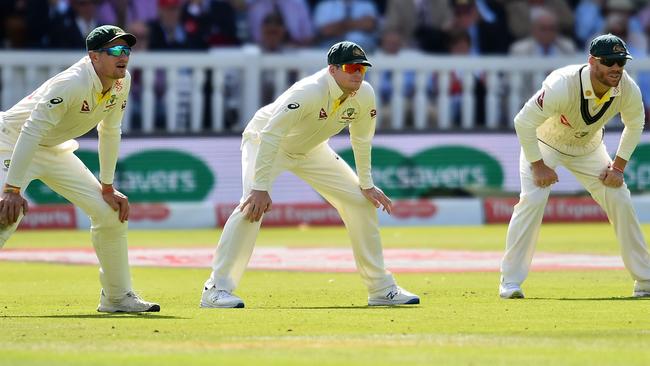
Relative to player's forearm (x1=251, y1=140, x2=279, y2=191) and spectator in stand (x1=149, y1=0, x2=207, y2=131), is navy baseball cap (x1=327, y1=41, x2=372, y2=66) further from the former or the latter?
spectator in stand (x1=149, y1=0, x2=207, y2=131)

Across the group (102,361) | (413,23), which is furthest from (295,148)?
(413,23)

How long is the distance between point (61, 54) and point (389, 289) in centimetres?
1015

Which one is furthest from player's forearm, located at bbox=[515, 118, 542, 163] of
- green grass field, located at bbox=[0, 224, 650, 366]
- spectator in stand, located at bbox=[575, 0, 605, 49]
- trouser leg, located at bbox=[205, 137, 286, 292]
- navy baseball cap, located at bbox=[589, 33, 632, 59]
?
spectator in stand, located at bbox=[575, 0, 605, 49]

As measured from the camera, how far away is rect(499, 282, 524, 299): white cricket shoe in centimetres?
1005

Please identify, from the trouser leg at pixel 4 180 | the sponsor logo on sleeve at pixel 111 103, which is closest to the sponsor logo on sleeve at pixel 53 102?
the sponsor logo on sleeve at pixel 111 103

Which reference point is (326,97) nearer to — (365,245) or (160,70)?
(365,245)

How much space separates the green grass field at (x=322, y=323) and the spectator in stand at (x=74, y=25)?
6.42m

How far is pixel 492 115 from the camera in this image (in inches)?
803

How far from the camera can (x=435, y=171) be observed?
764 inches

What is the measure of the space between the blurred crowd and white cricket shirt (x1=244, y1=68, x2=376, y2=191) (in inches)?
386

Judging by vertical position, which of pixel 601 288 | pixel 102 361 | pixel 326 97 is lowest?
pixel 601 288

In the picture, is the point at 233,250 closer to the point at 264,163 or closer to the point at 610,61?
the point at 264,163

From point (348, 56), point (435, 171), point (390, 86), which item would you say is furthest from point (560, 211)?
point (348, 56)

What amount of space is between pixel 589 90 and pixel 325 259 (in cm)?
460
